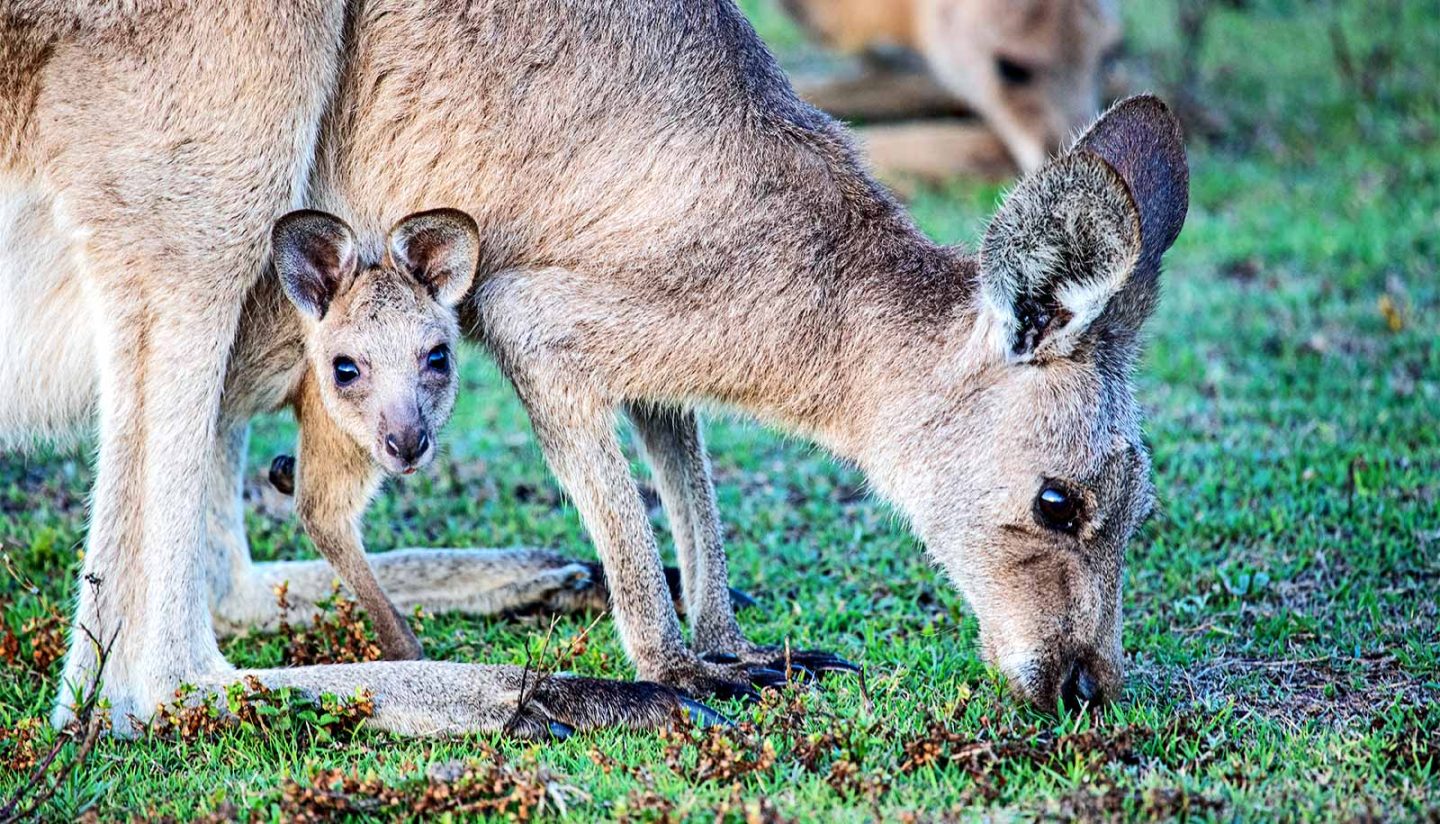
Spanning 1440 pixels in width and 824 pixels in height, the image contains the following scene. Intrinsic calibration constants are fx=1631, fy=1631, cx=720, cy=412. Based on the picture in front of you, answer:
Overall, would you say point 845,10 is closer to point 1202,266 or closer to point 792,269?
point 1202,266

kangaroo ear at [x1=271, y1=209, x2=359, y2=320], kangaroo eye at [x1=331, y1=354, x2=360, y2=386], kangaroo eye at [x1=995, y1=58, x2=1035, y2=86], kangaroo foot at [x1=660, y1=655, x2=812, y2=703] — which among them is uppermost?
kangaroo eye at [x1=995, y1=58, x2=1035, y2=86]

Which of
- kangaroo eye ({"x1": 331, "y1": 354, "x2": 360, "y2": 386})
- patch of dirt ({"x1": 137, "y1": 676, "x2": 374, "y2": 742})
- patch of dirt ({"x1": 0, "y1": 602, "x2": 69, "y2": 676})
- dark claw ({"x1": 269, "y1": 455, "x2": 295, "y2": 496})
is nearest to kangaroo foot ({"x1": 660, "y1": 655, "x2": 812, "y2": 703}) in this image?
patch of dirt ({"x1": 137, "y1": 676, "x2": 374, "y2": 742})

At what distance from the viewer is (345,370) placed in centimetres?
375

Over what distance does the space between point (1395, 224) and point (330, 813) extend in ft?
19.7

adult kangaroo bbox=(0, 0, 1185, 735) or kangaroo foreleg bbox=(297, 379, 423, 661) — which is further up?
adult kangaroo bbox=(0, 0, 1185, 735)

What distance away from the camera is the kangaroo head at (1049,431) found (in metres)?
3.54

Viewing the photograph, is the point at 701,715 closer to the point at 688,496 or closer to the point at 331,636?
the point at 688,496

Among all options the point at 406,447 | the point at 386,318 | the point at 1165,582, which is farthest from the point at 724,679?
the point at 1165,582

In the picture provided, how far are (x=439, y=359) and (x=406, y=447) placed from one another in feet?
0.90

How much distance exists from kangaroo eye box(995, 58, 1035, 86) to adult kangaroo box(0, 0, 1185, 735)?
14.0 ft

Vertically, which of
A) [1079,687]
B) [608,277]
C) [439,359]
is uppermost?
[608,277]

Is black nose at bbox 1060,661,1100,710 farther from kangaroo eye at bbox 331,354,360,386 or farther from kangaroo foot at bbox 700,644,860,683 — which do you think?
kangaroo eye at bbox 331,354,360,386

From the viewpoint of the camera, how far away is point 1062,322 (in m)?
3.59

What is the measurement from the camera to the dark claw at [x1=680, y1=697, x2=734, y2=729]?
136 inches
